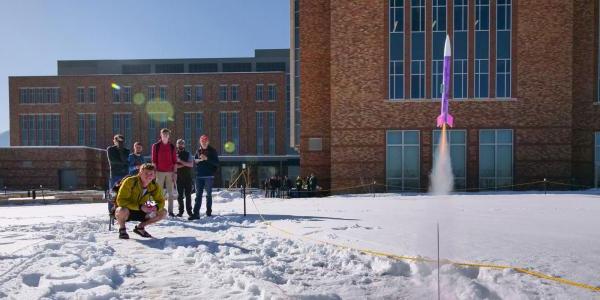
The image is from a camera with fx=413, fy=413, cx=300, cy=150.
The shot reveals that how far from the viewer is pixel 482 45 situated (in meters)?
23.2

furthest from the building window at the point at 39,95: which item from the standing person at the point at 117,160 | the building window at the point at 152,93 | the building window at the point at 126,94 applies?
the standing person at the point at 117,160

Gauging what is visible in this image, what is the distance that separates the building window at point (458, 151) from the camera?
2317 cm

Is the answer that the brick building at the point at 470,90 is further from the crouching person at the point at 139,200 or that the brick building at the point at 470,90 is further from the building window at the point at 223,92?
the building window at the point at 223,92

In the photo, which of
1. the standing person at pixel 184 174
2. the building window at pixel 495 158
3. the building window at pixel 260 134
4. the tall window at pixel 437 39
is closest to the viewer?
the standing person at pixel 184 174

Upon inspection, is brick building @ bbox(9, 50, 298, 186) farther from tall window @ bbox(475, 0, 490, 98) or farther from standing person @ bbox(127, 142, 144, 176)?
standing person @ bbox(127, 142, 144, 176)

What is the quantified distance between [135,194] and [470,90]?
2087 centimetres

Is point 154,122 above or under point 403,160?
above

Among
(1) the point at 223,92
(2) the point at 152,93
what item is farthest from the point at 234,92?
(2) the point at 152,93

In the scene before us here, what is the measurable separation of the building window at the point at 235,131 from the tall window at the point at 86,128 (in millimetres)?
19369

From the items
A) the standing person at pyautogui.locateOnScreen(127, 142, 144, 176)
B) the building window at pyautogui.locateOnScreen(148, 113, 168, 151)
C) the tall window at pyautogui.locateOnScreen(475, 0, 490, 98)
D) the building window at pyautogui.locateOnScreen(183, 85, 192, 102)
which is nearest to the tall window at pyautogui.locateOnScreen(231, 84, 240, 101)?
the building window at pyautogui.locateOnScreen(183, 85, 192, 102)

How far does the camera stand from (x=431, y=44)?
23.4 meters

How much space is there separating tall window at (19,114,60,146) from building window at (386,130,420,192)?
171 ft

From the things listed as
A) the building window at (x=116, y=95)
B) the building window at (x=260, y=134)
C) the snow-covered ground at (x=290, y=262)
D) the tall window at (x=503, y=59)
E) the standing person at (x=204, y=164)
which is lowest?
the snow-covered ground at (x=290, y=262)

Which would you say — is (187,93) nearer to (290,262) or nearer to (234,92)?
(234,92)
